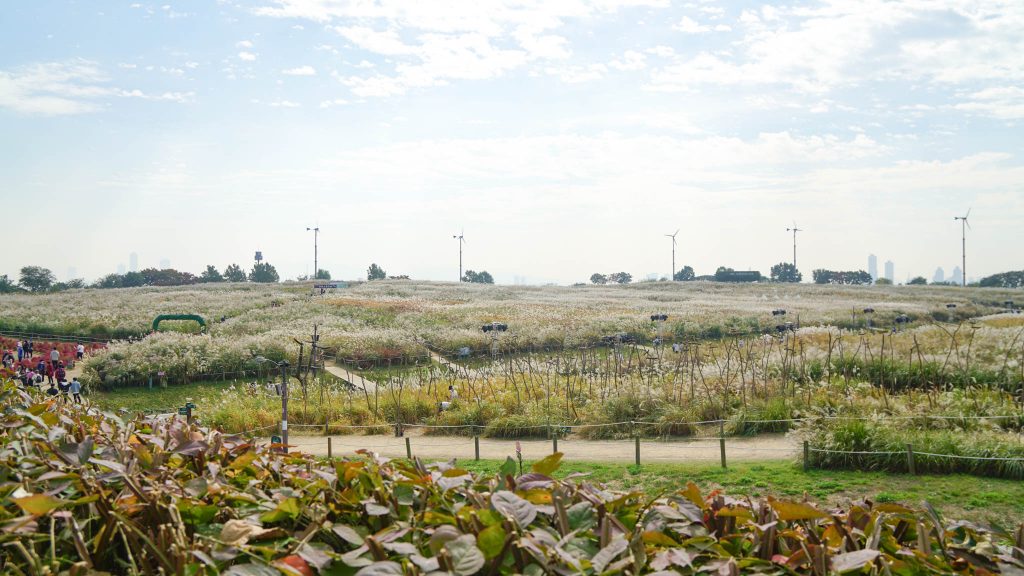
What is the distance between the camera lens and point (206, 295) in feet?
162

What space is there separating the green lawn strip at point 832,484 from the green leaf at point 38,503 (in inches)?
248

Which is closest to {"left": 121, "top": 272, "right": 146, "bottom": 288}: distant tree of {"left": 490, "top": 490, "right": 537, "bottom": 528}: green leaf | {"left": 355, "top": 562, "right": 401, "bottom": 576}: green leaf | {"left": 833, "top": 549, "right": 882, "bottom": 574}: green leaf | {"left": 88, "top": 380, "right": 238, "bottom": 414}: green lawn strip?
{"left": 88, "top": 380, "right": 238, "bottom": 414}: green lawn strip

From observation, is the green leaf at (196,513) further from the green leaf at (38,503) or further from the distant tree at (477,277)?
the distant tree at (477,277)

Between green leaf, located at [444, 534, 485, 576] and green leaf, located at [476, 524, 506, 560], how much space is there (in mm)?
24

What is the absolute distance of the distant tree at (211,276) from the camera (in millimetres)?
79688

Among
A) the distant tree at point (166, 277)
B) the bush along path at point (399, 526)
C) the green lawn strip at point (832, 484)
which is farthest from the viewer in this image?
the distant tree at point (166, 277)

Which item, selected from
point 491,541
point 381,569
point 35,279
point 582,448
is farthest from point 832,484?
point 35,279

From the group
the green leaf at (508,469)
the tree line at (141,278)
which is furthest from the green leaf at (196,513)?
Answer: the tree line at (141,278)

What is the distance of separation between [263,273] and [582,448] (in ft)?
247

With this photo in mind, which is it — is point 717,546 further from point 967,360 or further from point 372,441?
point 967,360

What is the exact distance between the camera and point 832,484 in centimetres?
920

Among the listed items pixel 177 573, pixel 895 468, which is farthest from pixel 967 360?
pixel 177 573

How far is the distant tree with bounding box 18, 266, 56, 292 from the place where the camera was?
66062 mm

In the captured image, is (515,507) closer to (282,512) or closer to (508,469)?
(508,469)
